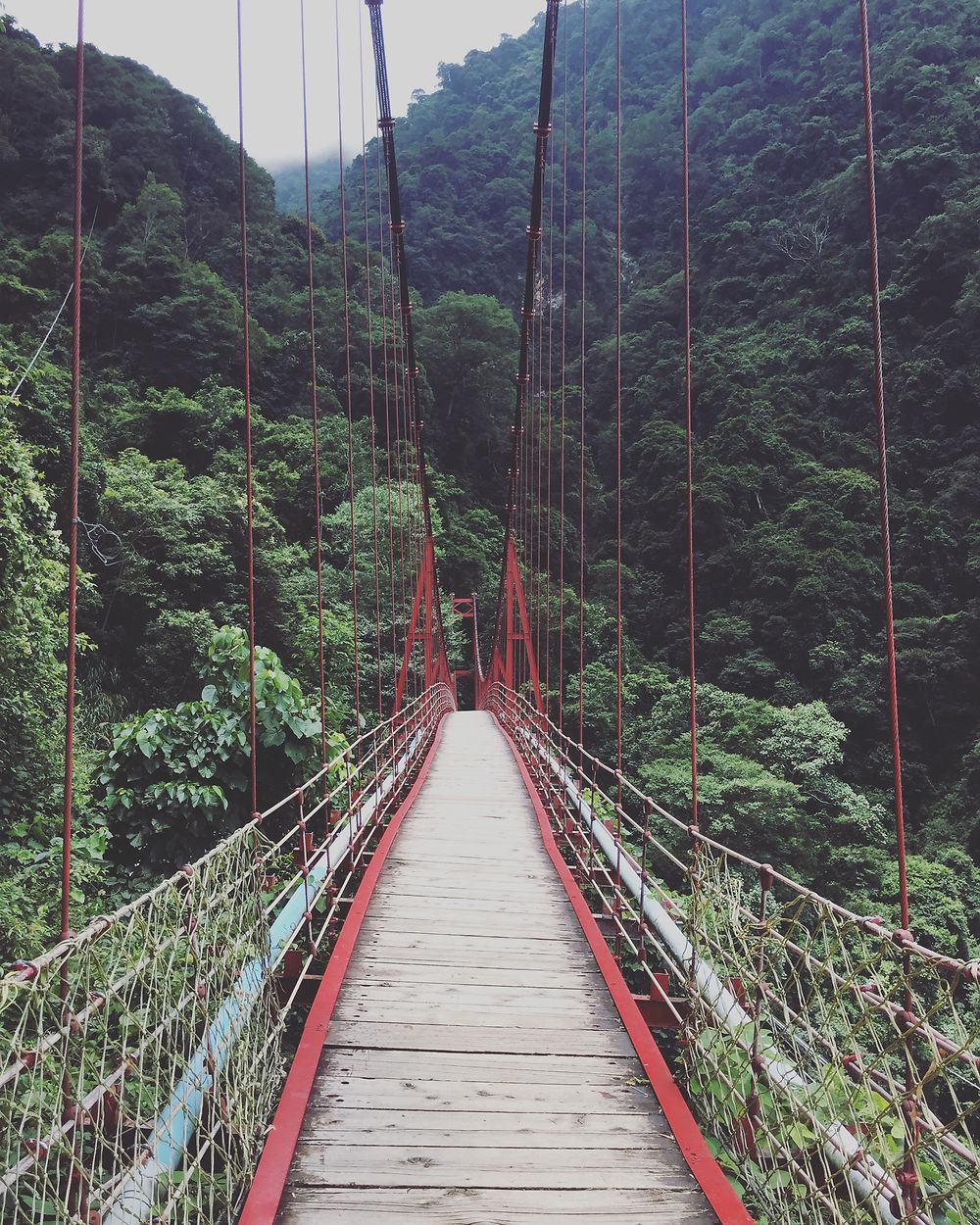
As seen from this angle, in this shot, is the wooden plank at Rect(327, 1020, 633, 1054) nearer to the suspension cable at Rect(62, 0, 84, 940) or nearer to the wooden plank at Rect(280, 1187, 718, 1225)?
the wooden plank at Rect(280, 1187, 718, 1225)

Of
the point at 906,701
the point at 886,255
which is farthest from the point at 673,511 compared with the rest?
the point at 886,255

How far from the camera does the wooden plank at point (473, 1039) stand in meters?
2.19

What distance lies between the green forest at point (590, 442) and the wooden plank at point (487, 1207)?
121 inches

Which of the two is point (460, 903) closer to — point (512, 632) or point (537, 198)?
point (537, 198)

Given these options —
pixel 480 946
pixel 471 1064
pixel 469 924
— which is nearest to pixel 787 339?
pixel 469 924

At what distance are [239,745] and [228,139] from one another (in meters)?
31.4

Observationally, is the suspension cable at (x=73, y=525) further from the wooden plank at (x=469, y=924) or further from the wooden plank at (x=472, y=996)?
the wooden plank at (x=469, y=924)

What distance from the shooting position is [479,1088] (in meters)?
2.00

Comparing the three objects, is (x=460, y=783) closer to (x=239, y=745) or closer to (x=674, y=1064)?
(x=239, y=745)

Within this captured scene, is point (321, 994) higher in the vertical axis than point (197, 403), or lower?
lower

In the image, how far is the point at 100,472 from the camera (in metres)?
12.8

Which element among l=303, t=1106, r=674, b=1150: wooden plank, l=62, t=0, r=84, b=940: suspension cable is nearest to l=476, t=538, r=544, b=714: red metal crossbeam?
l=303, t=1106, r=674, b=1150: wooden plank

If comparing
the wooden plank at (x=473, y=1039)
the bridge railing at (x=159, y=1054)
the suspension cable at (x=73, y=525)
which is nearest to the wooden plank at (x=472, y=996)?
the wooden plank at (x=473, y=1039)

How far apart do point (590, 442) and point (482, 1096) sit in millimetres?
27296
